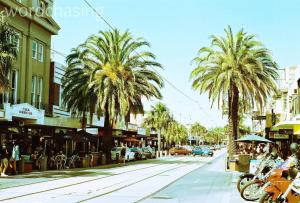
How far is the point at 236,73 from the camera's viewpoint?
Result: 105 feet

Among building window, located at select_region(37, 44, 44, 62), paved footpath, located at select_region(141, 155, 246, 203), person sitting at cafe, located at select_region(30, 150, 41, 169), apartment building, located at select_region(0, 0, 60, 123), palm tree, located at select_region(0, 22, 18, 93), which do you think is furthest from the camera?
building window, located at select_region(37, 44, 44, 62)

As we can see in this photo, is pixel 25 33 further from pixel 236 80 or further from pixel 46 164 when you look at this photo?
pixel 236 80

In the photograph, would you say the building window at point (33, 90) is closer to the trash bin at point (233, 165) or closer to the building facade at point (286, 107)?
the trash bin at point (233, 165)

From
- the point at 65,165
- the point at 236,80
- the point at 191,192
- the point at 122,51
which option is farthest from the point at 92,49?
the point at 191,192

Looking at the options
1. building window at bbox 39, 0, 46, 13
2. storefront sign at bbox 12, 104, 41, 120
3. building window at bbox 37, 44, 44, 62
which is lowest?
storefront sign at bbox 12, 104, 41, 120

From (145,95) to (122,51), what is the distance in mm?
4041

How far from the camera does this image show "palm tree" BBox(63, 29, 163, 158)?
39.1 metres

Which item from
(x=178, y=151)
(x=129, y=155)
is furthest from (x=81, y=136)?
(x=178, y=151)

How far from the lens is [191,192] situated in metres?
17.6

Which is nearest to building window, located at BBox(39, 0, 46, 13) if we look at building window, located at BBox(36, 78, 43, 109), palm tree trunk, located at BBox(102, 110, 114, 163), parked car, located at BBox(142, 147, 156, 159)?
building window, located at BBox(36, 78, 43, 109)

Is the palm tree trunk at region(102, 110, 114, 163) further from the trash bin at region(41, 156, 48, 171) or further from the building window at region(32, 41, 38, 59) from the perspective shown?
the trash bin at region(41, 156, 48, 171)

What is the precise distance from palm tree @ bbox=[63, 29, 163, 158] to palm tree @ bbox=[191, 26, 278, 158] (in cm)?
734

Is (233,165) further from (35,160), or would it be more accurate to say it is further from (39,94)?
(39,94)

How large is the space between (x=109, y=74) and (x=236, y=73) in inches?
443
